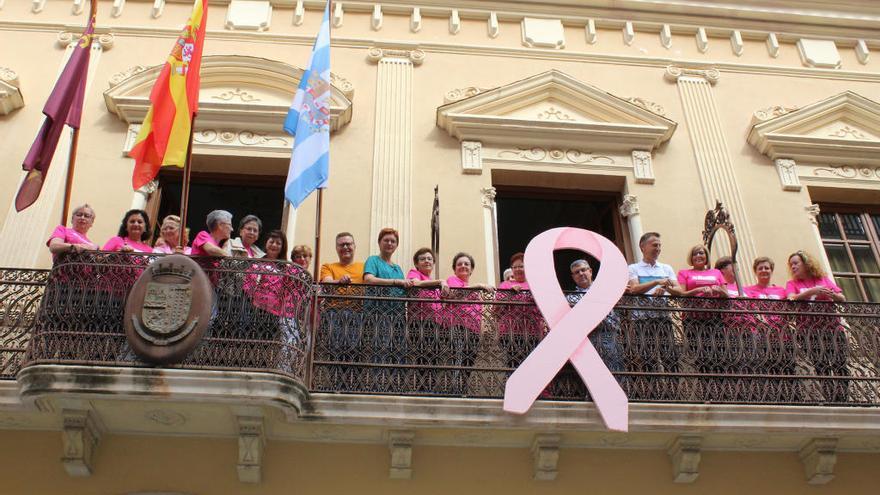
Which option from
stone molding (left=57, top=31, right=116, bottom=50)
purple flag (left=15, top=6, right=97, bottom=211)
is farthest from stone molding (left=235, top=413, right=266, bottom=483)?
stone molding (left=57, top=31, right=116, bottom=50)

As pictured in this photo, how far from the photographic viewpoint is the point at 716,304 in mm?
7301

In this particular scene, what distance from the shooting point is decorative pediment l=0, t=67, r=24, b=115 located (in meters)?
9.36

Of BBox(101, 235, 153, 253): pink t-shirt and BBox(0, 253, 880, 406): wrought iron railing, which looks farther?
BBox(101, 235, 153, 253): pink t-shirt

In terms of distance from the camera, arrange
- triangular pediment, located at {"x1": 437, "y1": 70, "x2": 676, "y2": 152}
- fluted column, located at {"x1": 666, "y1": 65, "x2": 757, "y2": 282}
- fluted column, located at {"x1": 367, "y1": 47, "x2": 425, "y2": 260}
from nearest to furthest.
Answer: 1. fluted column, located at {"x1": 367, "y1": 47, "x2": 425, "y2": 260}
2. fluted column, located at {"x1": 666, "y1": 65, "x2": 757, "y2": 282}
3. triangular pediment, located at {"x1": 437, "y1": 70, "x2": 676, "y2": 152}

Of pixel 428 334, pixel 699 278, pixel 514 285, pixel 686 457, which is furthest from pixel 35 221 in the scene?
pixel 686 457

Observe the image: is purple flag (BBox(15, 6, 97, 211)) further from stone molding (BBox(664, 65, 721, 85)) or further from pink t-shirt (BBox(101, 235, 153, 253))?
stone molding (BBox(664, 65, 721, 85))

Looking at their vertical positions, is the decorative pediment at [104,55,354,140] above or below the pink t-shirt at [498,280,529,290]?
above

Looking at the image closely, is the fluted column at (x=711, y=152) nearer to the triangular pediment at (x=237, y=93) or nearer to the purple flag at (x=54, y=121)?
the triangular pediment at (x=237, y=93)

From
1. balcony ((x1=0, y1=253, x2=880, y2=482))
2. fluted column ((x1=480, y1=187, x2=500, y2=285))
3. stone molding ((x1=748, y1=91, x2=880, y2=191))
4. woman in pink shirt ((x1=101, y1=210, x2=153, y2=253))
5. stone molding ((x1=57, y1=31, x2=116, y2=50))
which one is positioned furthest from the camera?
stone molding ((x1=57, y1=31, x2=116, y2=50))

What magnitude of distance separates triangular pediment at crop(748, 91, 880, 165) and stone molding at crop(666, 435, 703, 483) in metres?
4.38

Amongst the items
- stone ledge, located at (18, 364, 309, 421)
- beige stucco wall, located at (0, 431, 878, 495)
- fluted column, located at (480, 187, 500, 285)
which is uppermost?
fluted column, located at (480, 187, 500, 285)

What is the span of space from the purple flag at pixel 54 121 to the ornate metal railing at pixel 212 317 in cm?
142

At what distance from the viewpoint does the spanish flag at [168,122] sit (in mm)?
7410

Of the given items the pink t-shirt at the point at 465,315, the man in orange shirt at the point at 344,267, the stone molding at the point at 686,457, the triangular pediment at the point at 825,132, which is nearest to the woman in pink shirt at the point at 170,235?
the man in orange shirt at the point at 344,267
